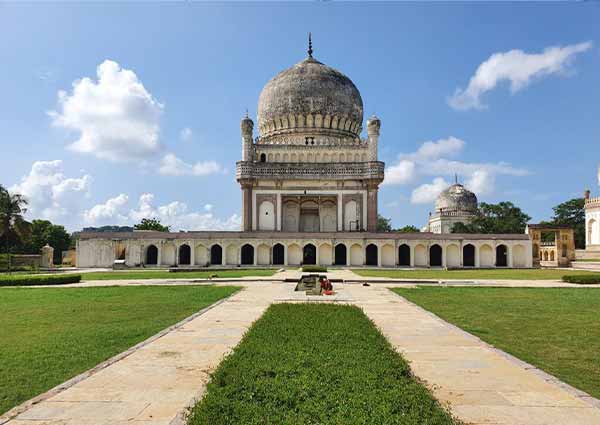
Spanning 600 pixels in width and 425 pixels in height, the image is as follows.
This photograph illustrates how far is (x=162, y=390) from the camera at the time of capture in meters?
4.73

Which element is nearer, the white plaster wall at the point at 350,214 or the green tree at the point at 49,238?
the white plaster wall at the point at 350,214

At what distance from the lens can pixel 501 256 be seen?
119 feet

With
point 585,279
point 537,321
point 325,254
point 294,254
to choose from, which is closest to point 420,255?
point 325,254

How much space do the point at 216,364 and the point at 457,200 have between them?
58.3 metres

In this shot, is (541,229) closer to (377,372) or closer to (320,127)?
(320,127)

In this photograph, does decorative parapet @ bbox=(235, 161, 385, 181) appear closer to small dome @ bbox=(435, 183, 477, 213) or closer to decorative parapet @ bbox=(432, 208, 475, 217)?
decorative parapet @ bbox=(432, 208, 475, 217)

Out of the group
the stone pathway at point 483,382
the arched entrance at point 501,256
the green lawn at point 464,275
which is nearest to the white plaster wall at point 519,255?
the arched entrance at point 501,256

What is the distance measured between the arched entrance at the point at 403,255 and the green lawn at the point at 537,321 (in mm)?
19020

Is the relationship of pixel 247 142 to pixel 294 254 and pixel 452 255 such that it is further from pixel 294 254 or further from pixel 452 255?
pixel 452 255

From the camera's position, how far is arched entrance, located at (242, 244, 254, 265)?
3516 cm

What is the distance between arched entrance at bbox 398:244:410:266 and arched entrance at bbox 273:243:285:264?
8.50m

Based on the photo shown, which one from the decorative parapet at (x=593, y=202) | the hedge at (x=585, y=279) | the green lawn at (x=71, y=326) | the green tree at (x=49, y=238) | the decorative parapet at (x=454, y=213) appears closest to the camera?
the green lawn at (x=71, y=326)

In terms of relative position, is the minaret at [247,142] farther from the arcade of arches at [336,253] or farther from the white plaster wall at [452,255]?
the white plaster wall at [452,255]

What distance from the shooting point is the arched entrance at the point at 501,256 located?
35503 millimetres
